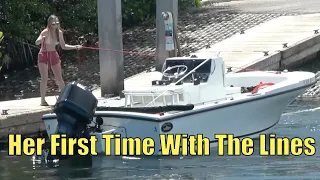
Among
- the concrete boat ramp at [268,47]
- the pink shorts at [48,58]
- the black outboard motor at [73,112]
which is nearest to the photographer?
the black outboard motor at [73,112]

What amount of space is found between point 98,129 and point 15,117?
2.20 m

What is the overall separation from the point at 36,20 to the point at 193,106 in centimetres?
934

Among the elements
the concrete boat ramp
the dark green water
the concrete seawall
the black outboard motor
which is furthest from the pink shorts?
the concrete seawall

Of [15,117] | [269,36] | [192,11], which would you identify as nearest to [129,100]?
[15,117]

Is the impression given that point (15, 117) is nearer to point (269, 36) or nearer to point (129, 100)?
point (129, 100)

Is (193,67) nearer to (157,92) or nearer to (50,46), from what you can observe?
(157,92)

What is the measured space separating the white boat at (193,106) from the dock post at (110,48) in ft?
7.70

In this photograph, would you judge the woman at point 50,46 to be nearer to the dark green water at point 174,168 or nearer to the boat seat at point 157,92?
the boat seat at point 157,92

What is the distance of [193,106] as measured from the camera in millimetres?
13094

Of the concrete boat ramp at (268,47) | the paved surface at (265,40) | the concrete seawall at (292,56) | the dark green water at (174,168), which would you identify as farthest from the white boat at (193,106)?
the paved surface at (265,40)

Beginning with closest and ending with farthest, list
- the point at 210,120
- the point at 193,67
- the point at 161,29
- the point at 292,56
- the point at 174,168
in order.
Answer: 1. the point at 174,168
2. the point at 210,120
3. the point at 193,67
4. the point at 161,29
5. the point at 292,56

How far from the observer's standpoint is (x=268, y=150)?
13.6m

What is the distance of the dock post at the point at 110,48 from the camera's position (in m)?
16.8

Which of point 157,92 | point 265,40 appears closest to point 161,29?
point 265,40
